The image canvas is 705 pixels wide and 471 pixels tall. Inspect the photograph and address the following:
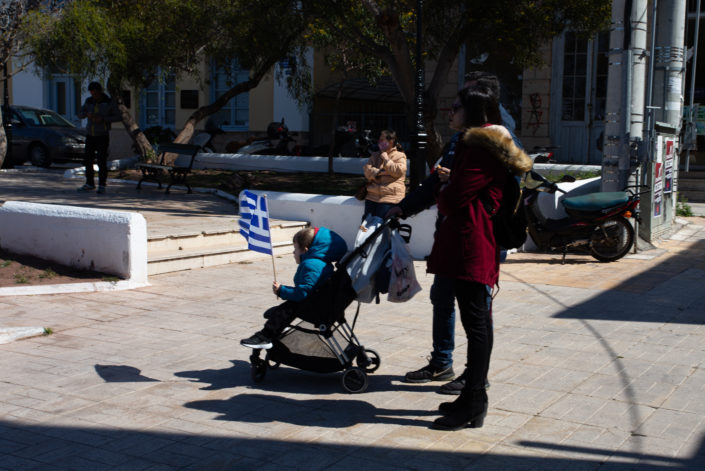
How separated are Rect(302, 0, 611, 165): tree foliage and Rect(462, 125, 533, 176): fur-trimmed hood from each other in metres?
9.23

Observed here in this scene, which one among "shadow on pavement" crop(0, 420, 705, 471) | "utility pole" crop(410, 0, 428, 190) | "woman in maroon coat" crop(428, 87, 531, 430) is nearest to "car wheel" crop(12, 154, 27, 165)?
"utility pole" crop(410, 0, 428, 190)

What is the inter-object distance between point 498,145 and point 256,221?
6.20 ft

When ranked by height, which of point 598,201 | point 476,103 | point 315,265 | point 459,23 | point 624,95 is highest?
point 459,23

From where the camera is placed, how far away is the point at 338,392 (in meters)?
5.16

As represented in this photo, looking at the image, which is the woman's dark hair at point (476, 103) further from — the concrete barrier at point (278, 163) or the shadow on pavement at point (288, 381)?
the concrete barrier at point (278, 163)

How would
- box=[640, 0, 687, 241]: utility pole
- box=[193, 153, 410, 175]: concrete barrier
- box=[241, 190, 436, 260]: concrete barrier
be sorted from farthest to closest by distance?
box=[193, 153, 410, 175]: concrete barrier
box=[640, 0, 687, 241]: utility pole
box=[241, 190, 436, 260]: concrete barrier

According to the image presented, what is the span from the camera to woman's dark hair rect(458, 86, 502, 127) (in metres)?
4.64

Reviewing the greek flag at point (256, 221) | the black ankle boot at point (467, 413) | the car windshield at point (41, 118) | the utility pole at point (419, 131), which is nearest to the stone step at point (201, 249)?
the utility pole at point (419, 131)

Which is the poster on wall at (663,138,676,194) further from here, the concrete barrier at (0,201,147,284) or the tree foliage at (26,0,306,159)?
the concrete barrier at (0,201,147,284)

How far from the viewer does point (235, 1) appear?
50.3 ft

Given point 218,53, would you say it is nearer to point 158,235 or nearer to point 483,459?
point 158,235

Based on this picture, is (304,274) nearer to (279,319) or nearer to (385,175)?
(279,319)

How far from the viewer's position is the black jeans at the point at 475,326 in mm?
4383

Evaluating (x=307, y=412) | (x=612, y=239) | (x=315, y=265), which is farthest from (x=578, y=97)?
(x=307, y=412)
